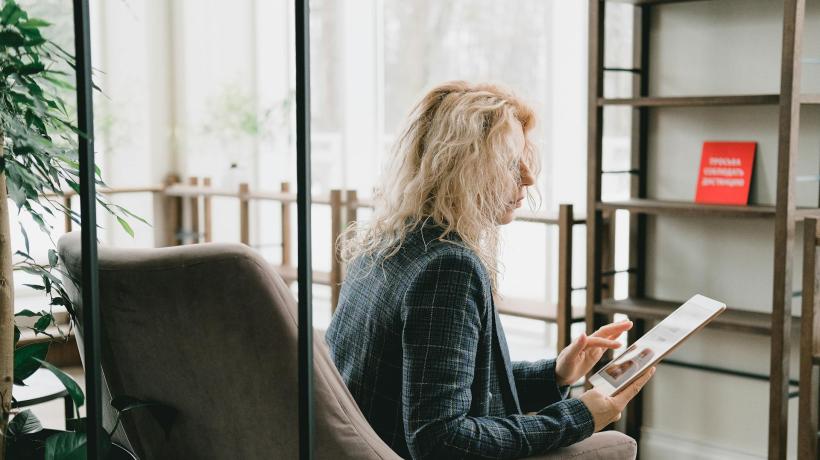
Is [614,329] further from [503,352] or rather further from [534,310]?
[534,310]

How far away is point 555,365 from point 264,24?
4573 mm

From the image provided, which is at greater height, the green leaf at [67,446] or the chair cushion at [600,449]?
the green leaf at [67,446]

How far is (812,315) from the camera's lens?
2742 mm

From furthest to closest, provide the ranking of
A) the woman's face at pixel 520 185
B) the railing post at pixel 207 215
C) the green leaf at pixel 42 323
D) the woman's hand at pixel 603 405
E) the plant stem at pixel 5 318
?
the railing post at pixel 207 215, the woman's face at pixel 520 185, the woman's hand at pixel 603 405, the green leaf at pixel 42 323, the plant stem at pixel 5 318

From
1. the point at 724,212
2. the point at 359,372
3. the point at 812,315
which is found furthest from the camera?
the point at 724,212

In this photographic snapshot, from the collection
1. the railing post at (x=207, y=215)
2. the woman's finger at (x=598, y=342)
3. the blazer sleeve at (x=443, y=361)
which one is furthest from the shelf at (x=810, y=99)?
the railing post at (x=207, y=215)

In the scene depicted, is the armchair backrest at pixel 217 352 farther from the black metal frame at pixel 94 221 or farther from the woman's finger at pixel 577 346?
the woman's finger at pixel 577 346

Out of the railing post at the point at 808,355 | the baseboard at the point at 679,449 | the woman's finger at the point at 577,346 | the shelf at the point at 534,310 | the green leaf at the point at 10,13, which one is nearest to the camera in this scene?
the green leaf at the point at 10,13

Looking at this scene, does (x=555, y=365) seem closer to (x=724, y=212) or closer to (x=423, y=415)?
(x=423, y=415)

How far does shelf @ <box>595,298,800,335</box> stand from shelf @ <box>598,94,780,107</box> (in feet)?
2.20

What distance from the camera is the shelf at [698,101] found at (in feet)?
9.47

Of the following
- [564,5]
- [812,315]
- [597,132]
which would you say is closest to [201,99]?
[564,5]

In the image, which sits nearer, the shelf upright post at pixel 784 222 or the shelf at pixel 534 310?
the shelf upright post at pixel 784 222

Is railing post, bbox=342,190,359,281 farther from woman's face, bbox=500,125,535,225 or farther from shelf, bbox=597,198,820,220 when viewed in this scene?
woman's face, bbox=500,125,535,225
